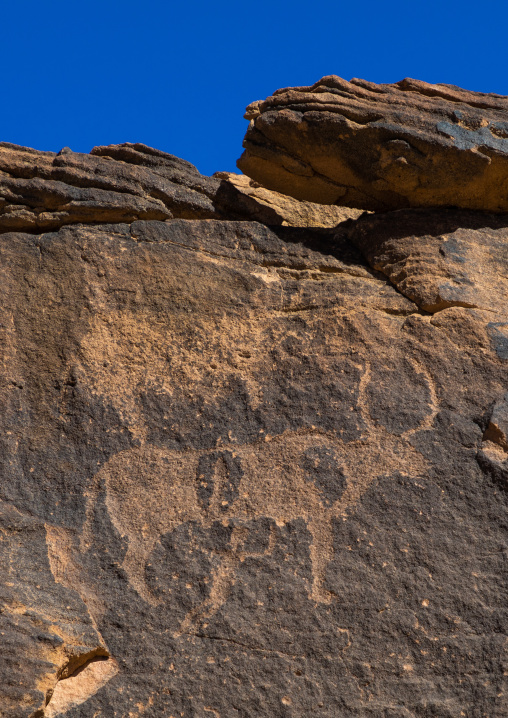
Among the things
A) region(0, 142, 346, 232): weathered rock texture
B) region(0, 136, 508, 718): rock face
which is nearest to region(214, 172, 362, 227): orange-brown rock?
region(0, 142, 346, 232): weathered rock texture

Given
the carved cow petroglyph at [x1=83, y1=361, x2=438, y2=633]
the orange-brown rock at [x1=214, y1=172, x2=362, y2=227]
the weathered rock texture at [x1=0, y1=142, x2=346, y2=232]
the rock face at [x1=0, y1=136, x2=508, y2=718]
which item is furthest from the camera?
the orange-brown rock at [x1=214, y1=172, x2=362, y2=227]

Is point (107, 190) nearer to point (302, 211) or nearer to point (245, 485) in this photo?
point (245, 485)

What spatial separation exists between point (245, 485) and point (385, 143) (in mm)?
1597

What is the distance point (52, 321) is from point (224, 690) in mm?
1476

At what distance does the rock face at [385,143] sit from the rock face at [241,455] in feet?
0.48

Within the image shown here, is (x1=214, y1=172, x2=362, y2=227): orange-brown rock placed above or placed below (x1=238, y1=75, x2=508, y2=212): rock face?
above

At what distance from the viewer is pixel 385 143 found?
3012mm

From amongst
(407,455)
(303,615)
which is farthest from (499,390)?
(303,615)

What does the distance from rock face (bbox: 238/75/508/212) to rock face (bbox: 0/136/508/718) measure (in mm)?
146

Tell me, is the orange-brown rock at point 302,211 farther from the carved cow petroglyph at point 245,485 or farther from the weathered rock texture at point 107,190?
the carved cow petroglyph at point 245,485

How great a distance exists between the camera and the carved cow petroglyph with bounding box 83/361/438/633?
2.36 m

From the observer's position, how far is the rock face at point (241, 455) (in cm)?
216

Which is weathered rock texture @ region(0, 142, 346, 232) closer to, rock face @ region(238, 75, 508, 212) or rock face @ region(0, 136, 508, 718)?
rock face @ region(0, 136, 508, 718)

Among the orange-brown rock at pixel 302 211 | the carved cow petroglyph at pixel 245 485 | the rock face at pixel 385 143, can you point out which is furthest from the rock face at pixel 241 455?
the orange-brown rock at pixel 302 211
